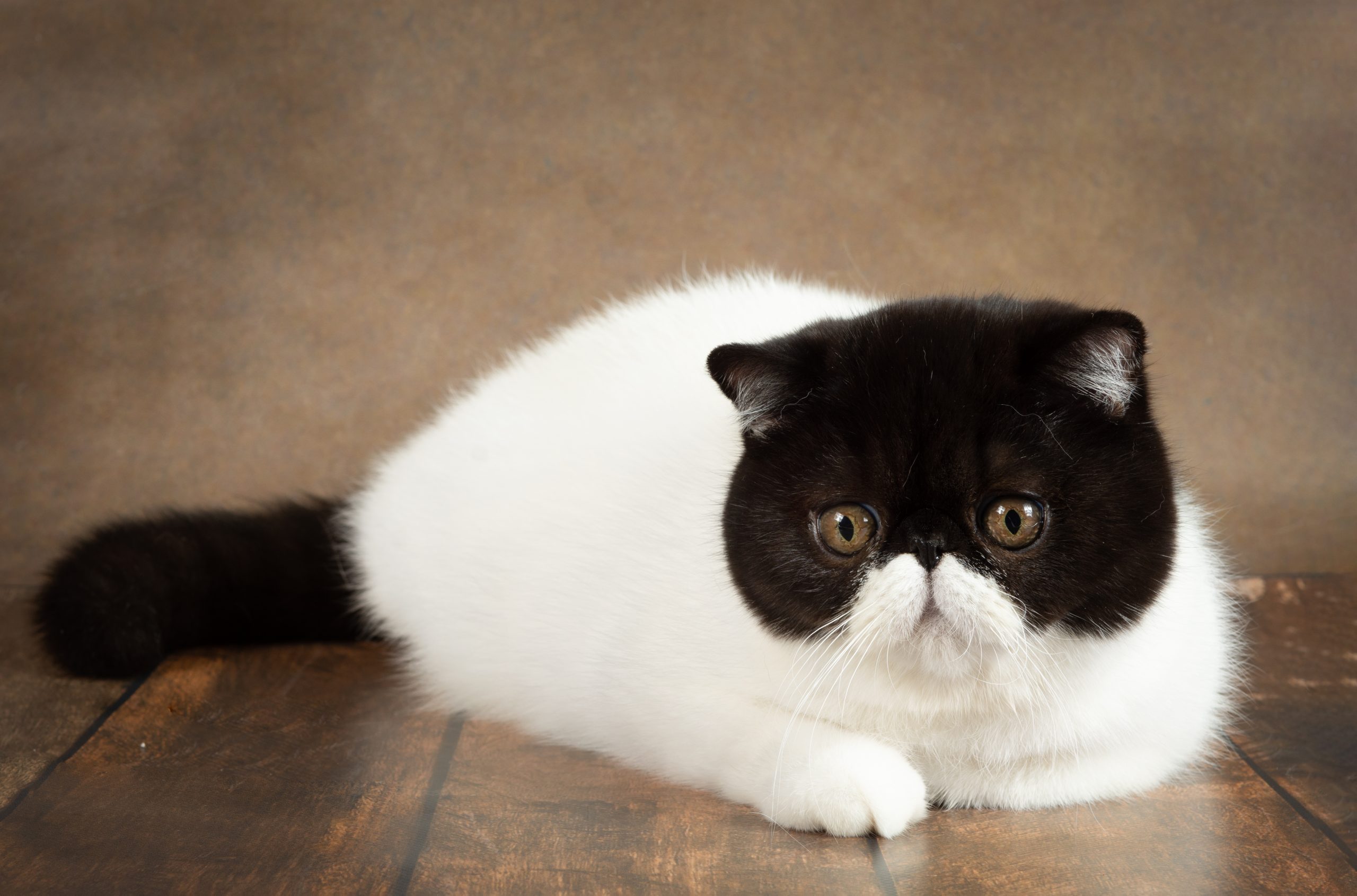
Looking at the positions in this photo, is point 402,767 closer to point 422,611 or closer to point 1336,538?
point 422,611

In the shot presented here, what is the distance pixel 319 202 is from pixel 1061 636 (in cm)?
220

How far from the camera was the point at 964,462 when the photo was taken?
4.83ft

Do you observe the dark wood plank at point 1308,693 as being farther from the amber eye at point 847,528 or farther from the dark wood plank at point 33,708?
the dark wood plank at point 33,708

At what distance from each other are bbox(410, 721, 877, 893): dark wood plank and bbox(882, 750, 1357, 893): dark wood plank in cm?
11

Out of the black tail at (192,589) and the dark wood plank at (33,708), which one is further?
the black tail at (192,589)

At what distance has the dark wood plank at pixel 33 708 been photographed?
6.20 feet

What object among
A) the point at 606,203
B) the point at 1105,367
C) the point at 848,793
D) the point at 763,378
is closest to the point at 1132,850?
the point at 848,793

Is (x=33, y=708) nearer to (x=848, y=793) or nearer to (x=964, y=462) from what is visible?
(x=848, y=793)

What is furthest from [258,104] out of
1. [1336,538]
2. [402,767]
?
[1336,538]

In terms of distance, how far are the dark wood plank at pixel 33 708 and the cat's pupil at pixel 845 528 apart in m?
1.21

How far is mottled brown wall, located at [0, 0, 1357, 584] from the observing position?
300 cm

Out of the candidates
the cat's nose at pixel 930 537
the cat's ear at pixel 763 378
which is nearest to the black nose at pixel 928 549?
the cat's nose at pixel 930 537

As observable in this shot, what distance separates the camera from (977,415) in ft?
4.90

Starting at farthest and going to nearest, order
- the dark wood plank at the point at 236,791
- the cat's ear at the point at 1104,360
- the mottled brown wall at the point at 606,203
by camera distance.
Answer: the mottled brown wall at the point at 606,203 → the dark wood plank at the point at 236,791 → the cat's ear at the point at 1104,360
